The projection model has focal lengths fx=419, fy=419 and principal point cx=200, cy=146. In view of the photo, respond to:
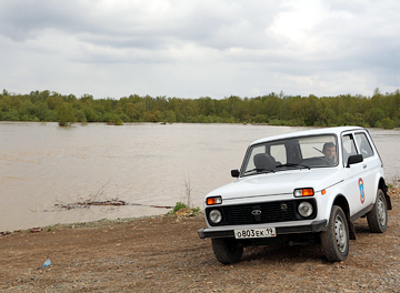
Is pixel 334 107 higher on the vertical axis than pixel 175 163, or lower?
higher

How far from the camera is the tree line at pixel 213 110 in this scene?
357 ft

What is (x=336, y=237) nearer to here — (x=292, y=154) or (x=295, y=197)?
(x=295, y=197)

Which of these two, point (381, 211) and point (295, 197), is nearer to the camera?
point (295, 197)

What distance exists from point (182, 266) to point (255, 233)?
1.48 meters

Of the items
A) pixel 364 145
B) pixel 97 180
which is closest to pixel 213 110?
pixel 97 180

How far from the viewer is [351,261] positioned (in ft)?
17.7

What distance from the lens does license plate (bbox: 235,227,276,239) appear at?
5074 mm

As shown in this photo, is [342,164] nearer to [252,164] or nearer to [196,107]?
[252,164]

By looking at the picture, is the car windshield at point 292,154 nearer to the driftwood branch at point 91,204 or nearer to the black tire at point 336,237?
the black tire at point 336,237

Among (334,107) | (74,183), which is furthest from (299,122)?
(74,183)

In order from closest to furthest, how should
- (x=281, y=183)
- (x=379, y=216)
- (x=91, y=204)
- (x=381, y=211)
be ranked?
(x=281, y=183) → (x=379, y=216) → (x=381, y=211) → (x=91, y=204)

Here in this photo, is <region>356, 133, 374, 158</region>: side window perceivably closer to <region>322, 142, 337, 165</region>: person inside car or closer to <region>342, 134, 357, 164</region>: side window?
<region>342, 134, 357, 164</region>: side window

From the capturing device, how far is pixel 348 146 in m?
6.78

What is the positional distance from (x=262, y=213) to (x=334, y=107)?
129 m
